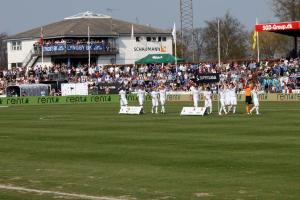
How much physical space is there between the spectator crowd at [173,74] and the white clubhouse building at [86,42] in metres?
11.3

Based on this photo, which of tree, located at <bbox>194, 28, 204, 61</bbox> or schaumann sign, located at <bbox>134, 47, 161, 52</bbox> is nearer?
schaumann sign, located at <bbox>134, 47, 161, 52</bbox>

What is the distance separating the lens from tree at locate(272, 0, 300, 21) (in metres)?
106

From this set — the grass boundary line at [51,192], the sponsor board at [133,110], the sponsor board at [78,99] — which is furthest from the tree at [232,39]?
the grass boundary line at [51,192]

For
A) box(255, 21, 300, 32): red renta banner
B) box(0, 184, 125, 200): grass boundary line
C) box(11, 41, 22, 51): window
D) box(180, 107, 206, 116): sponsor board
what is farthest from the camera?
box(11, 41, 22, 51): window

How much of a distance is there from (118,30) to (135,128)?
274 ft

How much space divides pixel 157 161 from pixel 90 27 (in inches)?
3702

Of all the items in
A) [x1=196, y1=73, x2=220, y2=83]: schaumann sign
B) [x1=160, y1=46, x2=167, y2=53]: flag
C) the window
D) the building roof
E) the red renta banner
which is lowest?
[x1=196, y1=73, x2=220, y2=83]: schaumann sign

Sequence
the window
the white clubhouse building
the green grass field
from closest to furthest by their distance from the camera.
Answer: the green grass field < the white clubhouse building < the window

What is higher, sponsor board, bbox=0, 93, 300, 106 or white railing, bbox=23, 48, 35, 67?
white railing, bbox=23, 48, 35, 67

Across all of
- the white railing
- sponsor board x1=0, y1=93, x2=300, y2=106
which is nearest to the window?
the white railing

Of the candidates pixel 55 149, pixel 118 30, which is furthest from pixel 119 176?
pixel 118 30

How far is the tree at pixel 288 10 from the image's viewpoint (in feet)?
349

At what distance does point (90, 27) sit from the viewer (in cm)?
11444

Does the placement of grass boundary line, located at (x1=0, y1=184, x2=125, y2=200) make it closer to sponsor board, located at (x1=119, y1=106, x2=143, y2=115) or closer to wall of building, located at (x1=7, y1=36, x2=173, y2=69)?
sponsor board, located at (x1=119, y1=106, x2=143, y2=115)
